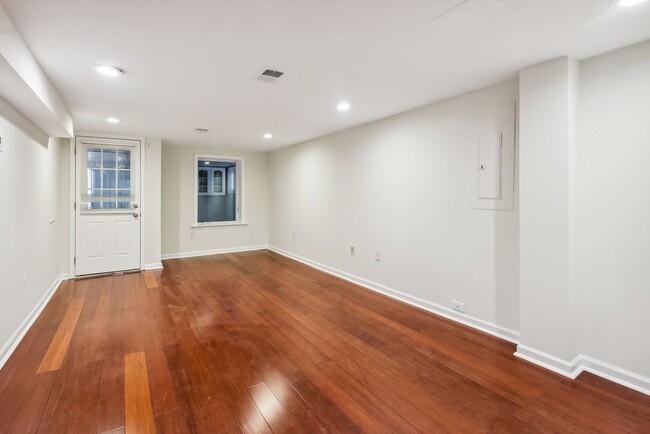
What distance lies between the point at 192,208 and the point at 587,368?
6.39 m

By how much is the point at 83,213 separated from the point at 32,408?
12.6ft

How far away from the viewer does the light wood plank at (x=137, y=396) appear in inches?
69.8

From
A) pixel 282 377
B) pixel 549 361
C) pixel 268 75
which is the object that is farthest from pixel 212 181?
pixel 549 361

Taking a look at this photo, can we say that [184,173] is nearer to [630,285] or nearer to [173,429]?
[173,429]

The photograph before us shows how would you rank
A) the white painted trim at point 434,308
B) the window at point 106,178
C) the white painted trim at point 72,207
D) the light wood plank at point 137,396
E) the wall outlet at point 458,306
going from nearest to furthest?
the light wood plank at point 137,396 → the white painted trim at point 434,308 → the wall outlet at point 458,306 → the white painted trim at point 72,207 → the window at point 106,178

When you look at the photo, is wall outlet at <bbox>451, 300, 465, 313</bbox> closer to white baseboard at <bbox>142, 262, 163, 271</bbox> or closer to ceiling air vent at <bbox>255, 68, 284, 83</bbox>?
ceiling air vent at <bbox>255, 68, 284, 83</bbox>

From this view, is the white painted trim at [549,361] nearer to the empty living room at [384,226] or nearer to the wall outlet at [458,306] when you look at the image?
the empty living room at [384,226]

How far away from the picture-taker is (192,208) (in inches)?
259

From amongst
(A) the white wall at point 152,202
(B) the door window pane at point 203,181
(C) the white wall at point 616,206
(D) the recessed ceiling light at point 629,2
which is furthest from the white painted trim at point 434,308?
(B) the door window pane at point 203,181

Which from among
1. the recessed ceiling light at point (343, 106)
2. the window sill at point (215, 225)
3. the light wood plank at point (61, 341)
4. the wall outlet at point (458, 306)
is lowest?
the light wood plank at point (61, 341)

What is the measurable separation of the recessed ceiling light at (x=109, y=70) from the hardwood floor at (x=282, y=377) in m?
2.24

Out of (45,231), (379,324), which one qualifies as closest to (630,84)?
(379,324)

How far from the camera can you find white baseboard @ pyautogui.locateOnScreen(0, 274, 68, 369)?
2.47m

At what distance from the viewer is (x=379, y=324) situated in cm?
318
